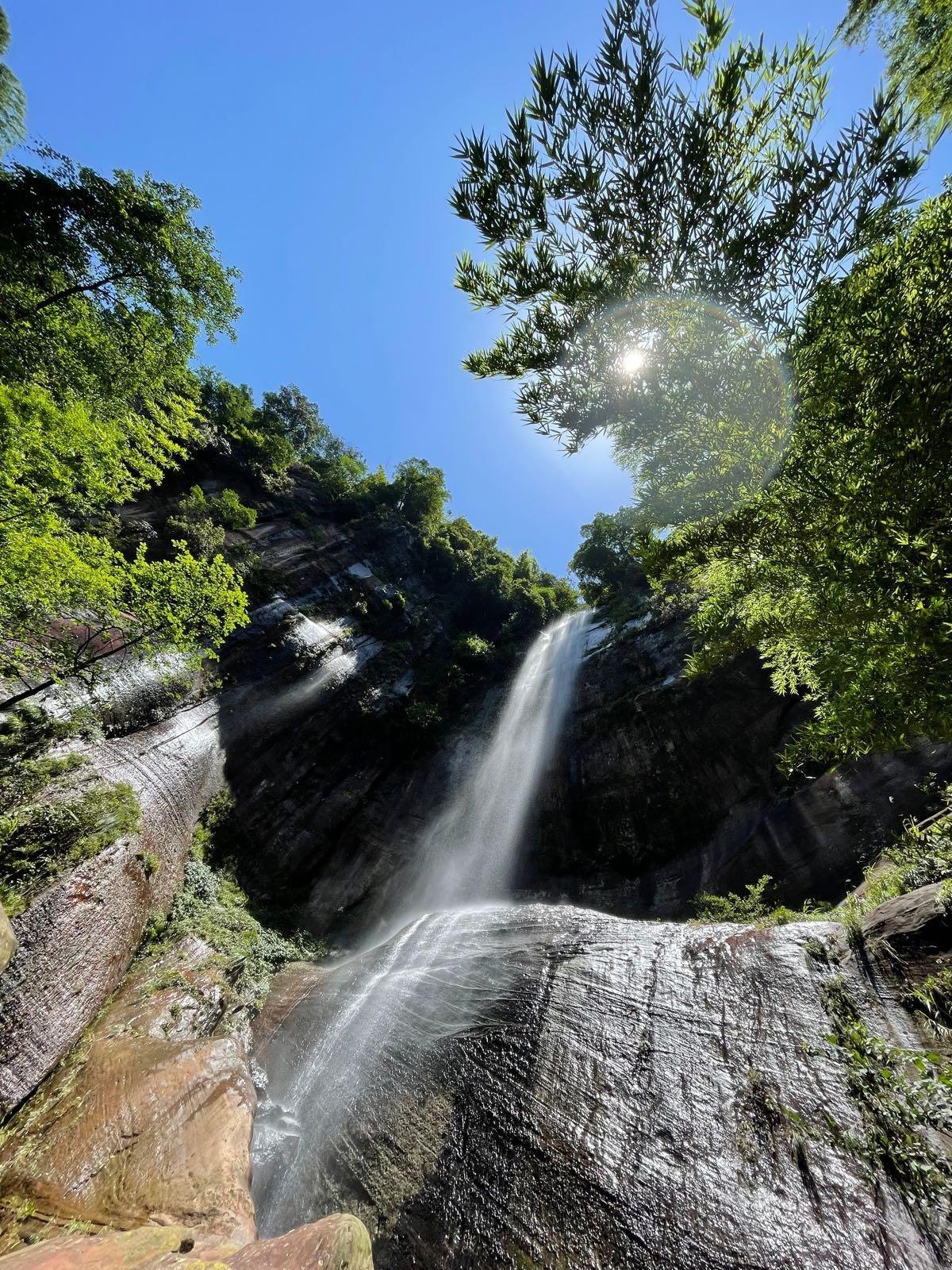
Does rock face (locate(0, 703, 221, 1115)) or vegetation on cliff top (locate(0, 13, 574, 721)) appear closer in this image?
rock face (locate(0, 703, 221, 1115))

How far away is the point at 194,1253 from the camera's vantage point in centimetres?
314

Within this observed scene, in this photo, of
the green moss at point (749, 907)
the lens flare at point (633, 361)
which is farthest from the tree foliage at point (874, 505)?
the green moss at point (749, 907)

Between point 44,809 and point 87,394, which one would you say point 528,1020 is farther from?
point 87,394

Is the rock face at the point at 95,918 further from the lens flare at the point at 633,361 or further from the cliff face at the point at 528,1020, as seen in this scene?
the lens flare at the point at 633,361

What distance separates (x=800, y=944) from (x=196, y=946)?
1075 cm

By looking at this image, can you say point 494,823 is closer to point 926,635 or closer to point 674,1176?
point 674,1176

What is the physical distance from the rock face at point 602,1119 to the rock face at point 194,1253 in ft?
4.05

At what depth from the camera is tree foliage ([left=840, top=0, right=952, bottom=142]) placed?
18.2ft

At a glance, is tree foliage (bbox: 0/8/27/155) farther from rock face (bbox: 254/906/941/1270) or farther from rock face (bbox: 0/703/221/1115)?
rock face (bbox: 254/906/941/1270)

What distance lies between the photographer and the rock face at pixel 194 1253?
2.79 metres


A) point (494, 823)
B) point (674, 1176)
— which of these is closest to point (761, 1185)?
point (674, 1176)

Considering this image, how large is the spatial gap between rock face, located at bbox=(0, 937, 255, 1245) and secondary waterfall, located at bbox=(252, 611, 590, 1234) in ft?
2.03

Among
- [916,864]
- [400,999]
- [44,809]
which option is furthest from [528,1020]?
[44,809]

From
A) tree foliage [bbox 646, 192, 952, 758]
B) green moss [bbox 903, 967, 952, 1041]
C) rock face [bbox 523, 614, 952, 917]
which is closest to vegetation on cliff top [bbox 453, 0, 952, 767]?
tree foliage [bbox 646, 192, 952, 758]
